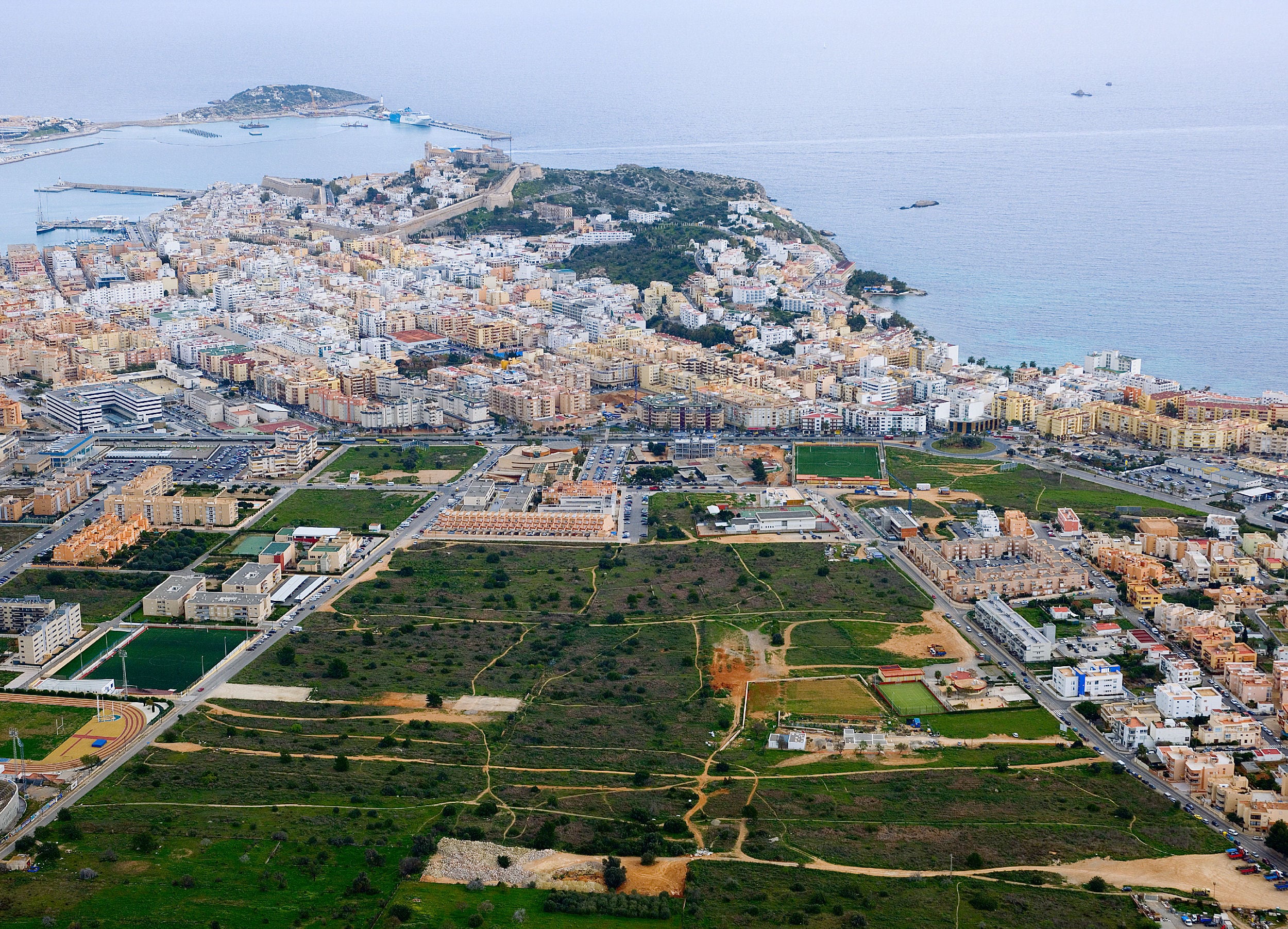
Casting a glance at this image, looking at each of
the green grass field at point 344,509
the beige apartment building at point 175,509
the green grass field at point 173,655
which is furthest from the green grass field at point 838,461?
the green grass field at point 173,655

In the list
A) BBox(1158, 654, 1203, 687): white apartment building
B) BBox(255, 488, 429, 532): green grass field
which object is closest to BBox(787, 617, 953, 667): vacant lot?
BBox(1158, 654, 1203, 687): white apartment building

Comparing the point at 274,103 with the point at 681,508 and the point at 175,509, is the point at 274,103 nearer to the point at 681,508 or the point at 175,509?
the point at 175,509

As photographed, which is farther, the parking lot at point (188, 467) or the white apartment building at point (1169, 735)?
the parking lot at point (188, 467)

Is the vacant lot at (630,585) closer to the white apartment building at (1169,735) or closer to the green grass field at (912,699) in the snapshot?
the green grass field at (912,699)

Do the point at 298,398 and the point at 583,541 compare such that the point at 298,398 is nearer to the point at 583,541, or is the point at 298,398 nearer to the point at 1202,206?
the point at 583,541

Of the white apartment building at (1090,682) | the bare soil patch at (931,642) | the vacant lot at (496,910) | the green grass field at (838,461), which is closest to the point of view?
the vacant lot at (496,910)

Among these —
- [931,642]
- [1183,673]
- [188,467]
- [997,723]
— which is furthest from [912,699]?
[188,467]
